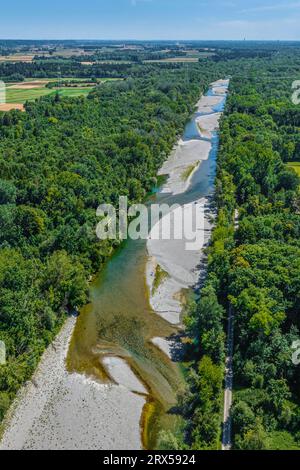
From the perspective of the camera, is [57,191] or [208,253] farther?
[57,191]

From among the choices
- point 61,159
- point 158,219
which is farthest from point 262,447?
point 61,159

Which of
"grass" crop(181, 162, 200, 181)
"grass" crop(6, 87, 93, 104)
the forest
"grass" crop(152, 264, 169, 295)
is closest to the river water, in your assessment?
"grass" crop(152, 264, 169, 295)

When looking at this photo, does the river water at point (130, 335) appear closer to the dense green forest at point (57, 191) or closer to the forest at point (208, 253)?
the forest at point (208, 253)

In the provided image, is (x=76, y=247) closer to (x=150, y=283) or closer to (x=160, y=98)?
(x=150, y=283)

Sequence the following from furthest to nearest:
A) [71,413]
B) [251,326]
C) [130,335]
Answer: [130,335]
[251,326]
[71,413]

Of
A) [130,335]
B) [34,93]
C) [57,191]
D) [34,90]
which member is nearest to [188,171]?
[57,191]

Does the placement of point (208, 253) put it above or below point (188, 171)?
below

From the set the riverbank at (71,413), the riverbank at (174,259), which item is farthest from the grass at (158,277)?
the riverbank at (71,413)

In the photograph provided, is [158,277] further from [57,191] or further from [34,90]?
[34,90]
